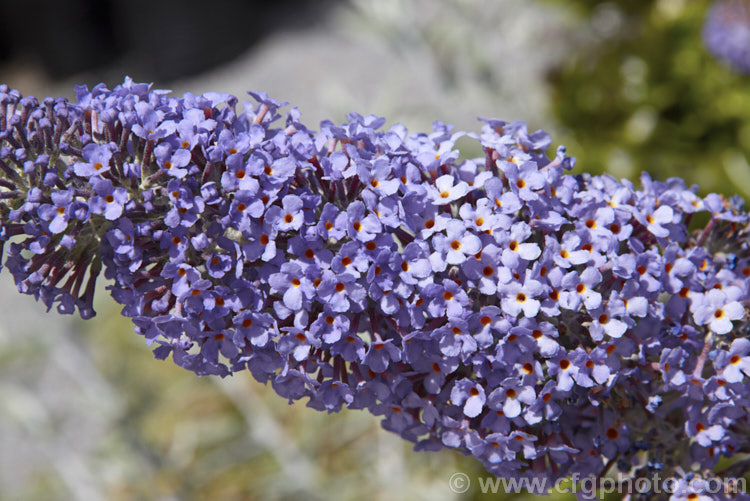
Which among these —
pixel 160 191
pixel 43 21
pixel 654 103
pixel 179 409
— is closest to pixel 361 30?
pixel 654 103

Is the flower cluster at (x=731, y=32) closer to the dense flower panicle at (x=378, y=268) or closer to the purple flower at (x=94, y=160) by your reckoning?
the dense flower panicle at (x=378, y=268)

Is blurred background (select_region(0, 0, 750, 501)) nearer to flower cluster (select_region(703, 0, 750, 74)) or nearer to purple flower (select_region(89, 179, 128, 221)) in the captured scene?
flower cluster (select_region(703, 0, 750, 74))

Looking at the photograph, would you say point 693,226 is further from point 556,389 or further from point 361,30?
point 361,30

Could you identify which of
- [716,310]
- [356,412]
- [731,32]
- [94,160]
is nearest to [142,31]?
[356,412]

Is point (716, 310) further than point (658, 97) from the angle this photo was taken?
No

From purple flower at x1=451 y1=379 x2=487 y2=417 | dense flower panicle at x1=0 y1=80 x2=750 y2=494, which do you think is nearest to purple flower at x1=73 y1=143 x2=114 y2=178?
dense flower panicle at x1=0 y1=80 x2=750 y2=494

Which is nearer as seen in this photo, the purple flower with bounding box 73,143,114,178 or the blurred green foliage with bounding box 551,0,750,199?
the purple flower with bounding box 73,143,114,178

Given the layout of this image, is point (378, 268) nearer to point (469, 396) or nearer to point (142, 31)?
point (469, 396)
